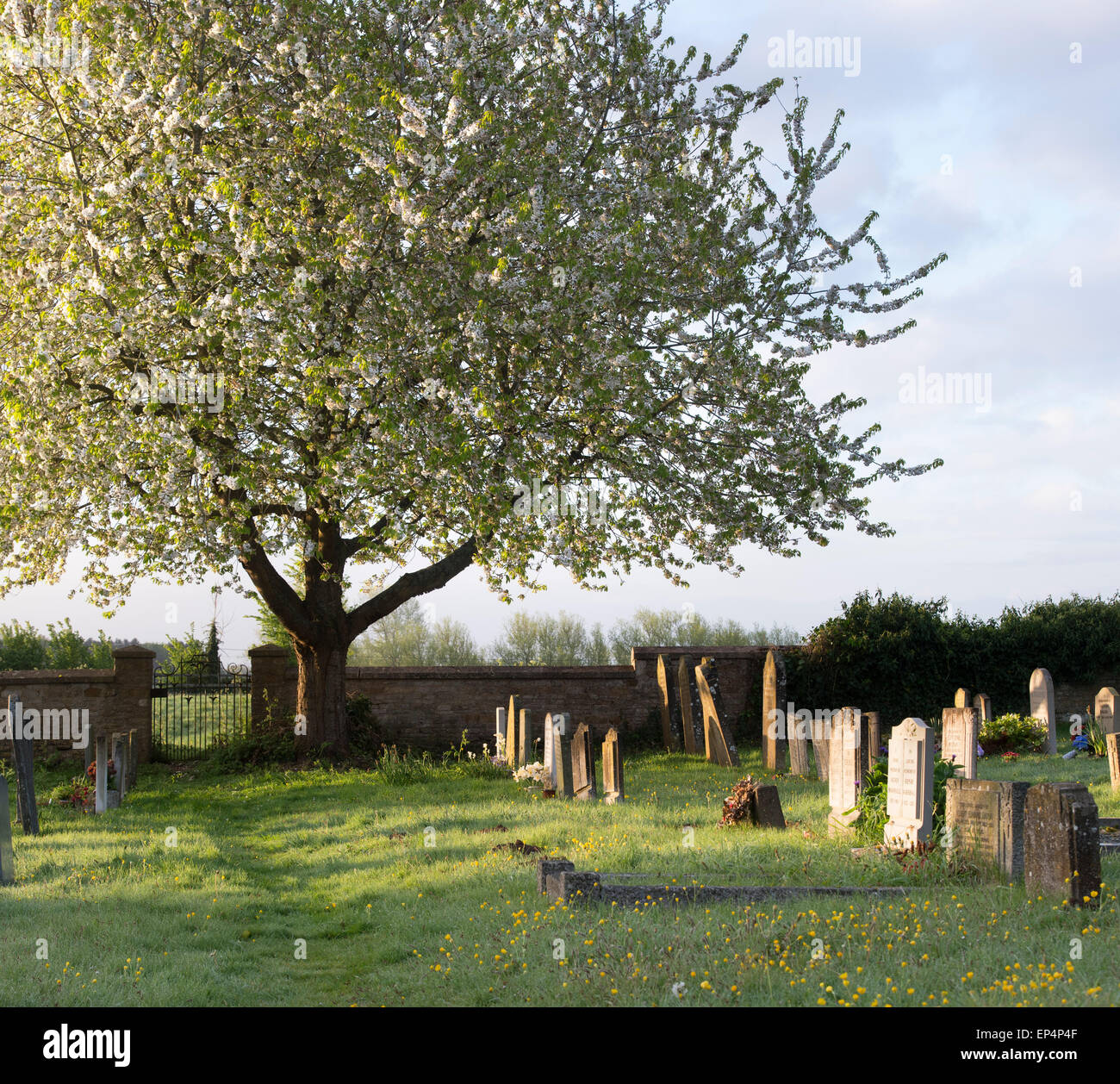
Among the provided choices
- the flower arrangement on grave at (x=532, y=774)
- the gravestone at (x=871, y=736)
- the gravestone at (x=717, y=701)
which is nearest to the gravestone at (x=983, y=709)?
the gravestone at (x=717, y=701)

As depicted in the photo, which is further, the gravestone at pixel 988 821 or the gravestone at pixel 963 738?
the gravestone at pixel 963 738

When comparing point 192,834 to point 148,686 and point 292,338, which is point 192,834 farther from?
point 148,686

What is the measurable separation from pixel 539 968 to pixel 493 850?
148 inches

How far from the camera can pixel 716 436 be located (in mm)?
17125

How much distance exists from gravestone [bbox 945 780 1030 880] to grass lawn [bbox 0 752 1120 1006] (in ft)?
0.74

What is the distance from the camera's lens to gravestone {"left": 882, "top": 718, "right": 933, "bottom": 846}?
9125mm

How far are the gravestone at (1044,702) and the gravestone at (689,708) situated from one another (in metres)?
6.69

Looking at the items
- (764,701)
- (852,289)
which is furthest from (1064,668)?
(852,289)

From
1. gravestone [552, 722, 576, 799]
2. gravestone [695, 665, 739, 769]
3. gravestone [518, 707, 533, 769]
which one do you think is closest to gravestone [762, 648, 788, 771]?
gravestone [695, 665, 739, 769]

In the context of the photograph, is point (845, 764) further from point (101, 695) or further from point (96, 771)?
point (101, 695)

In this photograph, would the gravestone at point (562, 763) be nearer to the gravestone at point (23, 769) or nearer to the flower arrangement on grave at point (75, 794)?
the gravestone at point (23, 769)

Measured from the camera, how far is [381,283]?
1512 centimetres

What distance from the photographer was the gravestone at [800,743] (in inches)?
656

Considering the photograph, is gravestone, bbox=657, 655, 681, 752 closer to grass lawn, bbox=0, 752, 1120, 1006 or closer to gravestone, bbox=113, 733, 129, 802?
grass lawn, bbox=0, 752, 1120, 1006
